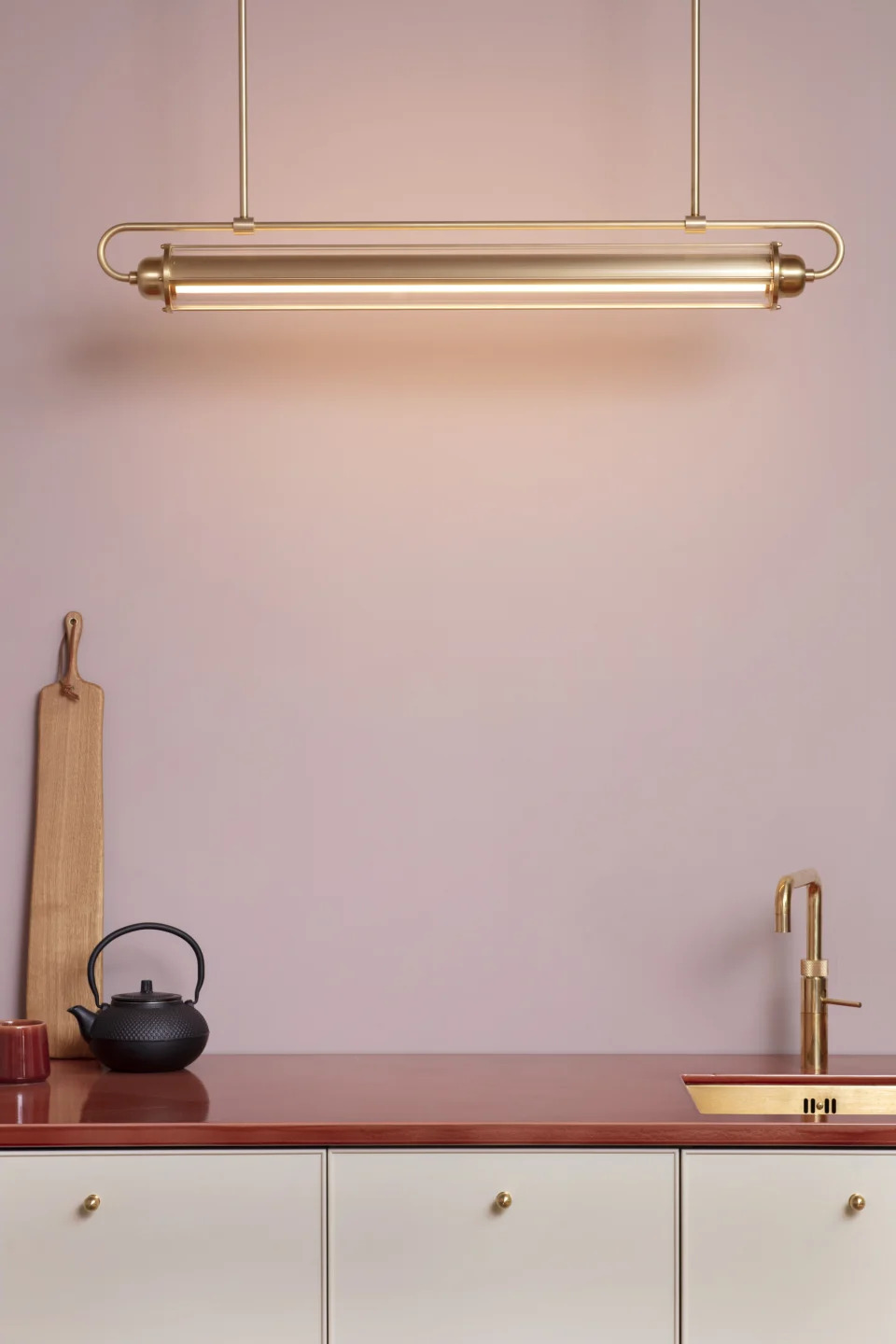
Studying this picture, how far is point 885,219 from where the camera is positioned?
2.32 metres

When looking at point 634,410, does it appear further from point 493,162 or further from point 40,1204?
point 40,1204

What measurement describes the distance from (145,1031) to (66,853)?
0.41 m

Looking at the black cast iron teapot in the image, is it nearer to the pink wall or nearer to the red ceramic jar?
the red ceramic jar

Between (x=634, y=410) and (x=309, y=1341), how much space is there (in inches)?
64.3

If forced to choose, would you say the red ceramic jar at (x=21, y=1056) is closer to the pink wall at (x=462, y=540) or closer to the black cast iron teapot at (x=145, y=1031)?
the black cast iron teapot at (x=145, y=1031)

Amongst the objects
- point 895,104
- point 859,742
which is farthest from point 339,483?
point 895,104

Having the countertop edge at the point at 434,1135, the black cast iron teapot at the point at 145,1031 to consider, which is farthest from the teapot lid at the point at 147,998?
the countertop edge at the point at 434,1135

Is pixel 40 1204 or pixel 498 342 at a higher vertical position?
pixel 498 342

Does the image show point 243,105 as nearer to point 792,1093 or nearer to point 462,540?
point 462,540

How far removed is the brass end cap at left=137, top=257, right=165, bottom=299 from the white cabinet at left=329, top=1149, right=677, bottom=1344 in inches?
52.2

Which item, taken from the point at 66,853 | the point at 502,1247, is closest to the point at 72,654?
the point at 66,853

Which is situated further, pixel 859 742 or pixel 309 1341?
pixel 859 742

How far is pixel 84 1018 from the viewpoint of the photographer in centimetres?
202

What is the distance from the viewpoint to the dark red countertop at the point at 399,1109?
1.63 m
